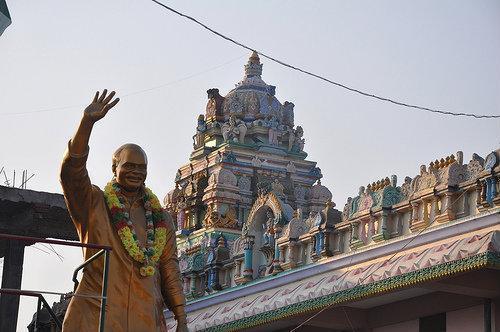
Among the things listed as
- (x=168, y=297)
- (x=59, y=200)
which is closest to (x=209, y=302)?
(x=59, y=200)

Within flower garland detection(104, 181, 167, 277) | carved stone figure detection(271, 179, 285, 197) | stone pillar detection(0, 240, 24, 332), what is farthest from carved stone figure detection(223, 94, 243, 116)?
flower garland detection(104, 181, 167, 277)

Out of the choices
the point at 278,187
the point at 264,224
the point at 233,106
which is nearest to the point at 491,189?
the point at 264,224

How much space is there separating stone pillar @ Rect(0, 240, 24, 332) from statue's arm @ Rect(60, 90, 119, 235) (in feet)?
25.2

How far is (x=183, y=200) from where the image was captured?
120 feet

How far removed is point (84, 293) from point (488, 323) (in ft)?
35.2

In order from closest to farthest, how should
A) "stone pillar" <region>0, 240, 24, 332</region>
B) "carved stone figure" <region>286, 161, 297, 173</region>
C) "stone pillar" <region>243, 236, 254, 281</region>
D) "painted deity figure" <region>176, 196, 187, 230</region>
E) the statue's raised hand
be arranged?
1. the statue's raised hand
2. "stone pillar" <region>0, 240, 24, 332</region>
3. "stone pillar" <region>243, 236, 254, 281</region>
4. "painted deity figure" <region>176, 196, 187, 230</region>
5. "carved stone figure" <region>286, 161, 297, 173</region>

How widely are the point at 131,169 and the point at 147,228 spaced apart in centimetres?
47

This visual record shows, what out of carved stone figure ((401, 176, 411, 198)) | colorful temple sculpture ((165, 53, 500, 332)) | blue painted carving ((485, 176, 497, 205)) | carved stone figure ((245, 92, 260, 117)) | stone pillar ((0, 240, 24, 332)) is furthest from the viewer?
carved stone figure ((245, 92, 260, 117))

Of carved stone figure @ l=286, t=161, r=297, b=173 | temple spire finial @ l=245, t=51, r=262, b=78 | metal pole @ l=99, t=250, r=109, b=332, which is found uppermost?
temple spire finial @ l=245, t=51, r=262, b=78

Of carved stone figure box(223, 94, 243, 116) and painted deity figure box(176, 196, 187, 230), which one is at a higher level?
carved stone figure box(223, 94, 243, 116)

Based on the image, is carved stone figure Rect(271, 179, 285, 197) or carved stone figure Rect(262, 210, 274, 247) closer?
carved stone figure Rect(262, 210, 274, 247)

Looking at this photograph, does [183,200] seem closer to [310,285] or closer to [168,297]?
[310,285]

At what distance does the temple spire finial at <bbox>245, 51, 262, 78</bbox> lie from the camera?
37.9 m

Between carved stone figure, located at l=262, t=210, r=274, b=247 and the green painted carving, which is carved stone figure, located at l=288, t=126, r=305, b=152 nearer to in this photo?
carved stone figure, located at l=262, t=210, r=274, b=247
